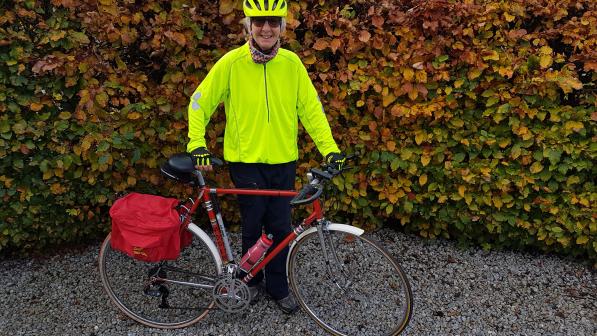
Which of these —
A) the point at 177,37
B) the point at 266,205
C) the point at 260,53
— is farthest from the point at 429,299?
the point at 177,37

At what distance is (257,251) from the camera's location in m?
3.00

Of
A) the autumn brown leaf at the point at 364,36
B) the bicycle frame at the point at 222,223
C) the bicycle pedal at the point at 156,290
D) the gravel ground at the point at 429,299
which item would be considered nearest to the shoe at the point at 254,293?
the gravel ground at the point at 429,299

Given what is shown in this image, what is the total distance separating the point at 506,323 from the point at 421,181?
1162 millimetres

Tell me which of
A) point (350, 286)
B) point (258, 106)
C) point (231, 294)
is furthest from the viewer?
point (350, 286)

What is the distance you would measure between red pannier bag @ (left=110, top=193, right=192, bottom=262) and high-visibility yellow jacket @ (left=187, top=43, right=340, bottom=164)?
1.50ft

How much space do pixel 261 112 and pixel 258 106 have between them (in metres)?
0.04

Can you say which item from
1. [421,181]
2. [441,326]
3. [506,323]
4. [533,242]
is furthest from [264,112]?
[533,242]

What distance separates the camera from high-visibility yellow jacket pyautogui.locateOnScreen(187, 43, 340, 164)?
8.92 feet

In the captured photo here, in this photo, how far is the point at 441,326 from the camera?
3240mm

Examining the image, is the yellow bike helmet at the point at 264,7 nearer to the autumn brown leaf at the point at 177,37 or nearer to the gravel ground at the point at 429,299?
the autumn brown leaf at the point at 177,37

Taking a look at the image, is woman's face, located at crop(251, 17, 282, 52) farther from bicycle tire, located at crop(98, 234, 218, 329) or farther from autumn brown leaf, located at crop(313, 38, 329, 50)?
bicycle tire, located at crop(98, 234, 218, 329)

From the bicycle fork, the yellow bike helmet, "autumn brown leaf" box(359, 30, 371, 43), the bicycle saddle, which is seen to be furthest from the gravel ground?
the yellow bike helmet

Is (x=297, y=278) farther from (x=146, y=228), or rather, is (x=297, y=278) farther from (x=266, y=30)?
(x=266, y=30)

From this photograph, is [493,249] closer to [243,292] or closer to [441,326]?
[441,326]
